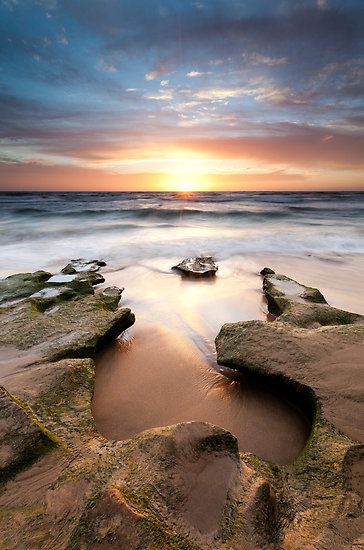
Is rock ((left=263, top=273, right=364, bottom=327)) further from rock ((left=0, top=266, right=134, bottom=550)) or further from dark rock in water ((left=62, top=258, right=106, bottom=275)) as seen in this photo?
dark rock in water ((left=62, top=258, right=106, bottom=275))

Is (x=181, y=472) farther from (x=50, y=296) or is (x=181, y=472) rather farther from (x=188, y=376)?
(x=50, y=296)

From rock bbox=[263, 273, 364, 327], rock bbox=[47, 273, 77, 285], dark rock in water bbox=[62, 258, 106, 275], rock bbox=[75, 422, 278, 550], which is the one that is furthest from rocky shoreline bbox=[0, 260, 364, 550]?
dark rock in water bbox=[62, 258, 106, 275]

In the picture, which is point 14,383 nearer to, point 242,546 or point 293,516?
point 242,546

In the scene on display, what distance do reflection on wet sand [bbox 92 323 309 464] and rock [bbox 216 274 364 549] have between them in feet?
0.65

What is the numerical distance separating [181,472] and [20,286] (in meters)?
5.02

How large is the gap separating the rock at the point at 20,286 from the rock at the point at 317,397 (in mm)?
3710

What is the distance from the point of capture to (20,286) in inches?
231

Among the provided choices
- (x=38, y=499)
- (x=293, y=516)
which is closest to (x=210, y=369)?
(x=293, y=516)

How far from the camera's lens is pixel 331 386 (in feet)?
9.04

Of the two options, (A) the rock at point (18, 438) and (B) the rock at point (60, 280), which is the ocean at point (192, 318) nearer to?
(A) the rock at point (18, 438)

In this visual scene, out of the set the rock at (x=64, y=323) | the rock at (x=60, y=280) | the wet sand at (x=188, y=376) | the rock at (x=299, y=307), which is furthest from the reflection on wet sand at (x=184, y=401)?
the rock at (x=60, y=280)

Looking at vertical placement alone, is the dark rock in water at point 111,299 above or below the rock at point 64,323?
below

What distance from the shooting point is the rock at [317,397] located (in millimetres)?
1756

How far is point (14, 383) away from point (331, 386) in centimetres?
270
